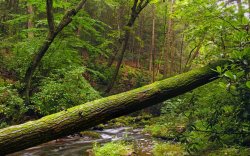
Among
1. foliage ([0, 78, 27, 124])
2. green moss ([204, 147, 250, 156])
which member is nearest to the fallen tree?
green moss ([204, 147, 250, 156])

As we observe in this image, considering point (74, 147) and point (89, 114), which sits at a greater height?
point (89, 114)

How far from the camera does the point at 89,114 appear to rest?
5109 millimetres

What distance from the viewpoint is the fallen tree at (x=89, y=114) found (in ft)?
15.1

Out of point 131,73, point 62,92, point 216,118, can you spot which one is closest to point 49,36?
point 62,92

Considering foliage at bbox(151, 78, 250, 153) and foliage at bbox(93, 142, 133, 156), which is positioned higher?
foliage at bbox(151, 78, 250, 153)

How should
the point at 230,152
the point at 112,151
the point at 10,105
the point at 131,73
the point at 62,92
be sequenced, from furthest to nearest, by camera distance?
the point at 131,73, the point at 62,92, the point at 10,105, the point at 112,151, the point at 230,152

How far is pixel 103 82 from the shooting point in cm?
2311

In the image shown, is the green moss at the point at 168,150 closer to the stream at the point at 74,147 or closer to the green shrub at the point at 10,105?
the stream at the point at 74,147

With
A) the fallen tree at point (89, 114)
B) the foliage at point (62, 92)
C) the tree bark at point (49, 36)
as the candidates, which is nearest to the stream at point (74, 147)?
the foliage at point (62, 92)

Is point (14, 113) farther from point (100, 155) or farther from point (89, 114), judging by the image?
point (89, 114)

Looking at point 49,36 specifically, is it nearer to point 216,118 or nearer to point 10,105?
point 10,105

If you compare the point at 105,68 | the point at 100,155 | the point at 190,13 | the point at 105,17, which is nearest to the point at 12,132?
the point at 100,155

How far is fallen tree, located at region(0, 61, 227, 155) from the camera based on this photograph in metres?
4.59

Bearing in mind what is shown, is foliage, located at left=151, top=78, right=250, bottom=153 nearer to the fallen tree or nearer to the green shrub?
the fallen tree
